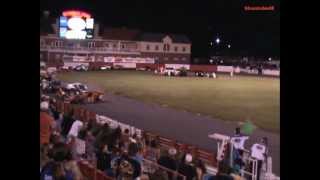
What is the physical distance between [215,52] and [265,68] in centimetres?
38

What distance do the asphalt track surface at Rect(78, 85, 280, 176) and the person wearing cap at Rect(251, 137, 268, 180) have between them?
26 millimetres

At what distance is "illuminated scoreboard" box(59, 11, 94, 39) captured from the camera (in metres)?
3.41

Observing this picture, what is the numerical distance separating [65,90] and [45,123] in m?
0.28

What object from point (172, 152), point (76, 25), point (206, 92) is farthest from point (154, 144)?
point (76, 25)

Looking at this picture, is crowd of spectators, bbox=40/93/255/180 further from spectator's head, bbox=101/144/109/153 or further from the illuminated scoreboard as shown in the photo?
the illuminated scoreboard

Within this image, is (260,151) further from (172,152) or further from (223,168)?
(172,152)

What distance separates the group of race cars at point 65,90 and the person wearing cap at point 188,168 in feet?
2.31

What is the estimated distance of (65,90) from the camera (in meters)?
3.49

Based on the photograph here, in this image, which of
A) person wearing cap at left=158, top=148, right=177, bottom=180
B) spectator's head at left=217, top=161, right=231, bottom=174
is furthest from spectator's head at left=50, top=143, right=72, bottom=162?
spectator's head at left=217, top=161, right=231, bottom=174
